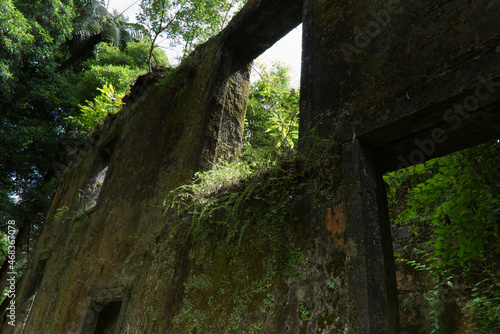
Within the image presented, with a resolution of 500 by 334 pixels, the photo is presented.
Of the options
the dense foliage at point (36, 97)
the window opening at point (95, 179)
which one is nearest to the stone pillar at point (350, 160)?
the window opening at point (95, 179)

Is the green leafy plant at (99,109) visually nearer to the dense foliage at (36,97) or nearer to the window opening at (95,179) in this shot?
the window opening at (95,179)

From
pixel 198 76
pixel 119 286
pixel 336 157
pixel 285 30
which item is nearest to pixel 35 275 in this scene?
pixel 119 286

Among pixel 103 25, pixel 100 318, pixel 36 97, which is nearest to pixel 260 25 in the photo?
pixel 100 318

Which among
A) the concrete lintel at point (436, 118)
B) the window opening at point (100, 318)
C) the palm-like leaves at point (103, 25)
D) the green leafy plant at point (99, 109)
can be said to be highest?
the palm-like leaves at point (103, 25)

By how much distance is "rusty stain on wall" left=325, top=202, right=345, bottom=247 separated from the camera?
1891 mm

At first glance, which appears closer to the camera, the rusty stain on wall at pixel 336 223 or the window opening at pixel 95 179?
the rusty stain on wall at pixel 336 223

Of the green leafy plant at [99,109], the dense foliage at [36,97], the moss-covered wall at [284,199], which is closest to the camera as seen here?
the moss-covered wall at [284,199]

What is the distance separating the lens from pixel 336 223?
1.94 m

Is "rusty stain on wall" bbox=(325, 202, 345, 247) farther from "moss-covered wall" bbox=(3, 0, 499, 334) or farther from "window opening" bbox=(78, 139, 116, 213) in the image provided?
"window opening" bbox=(78, 139, 116, 213)

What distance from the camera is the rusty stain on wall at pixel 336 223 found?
6.20 feet

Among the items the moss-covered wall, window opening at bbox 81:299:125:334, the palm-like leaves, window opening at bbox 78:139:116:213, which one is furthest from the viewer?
the palm-like leaves

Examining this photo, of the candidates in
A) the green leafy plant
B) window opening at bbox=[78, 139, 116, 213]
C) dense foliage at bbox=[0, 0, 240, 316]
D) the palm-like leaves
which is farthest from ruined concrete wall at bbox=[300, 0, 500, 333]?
the palm-like leaves

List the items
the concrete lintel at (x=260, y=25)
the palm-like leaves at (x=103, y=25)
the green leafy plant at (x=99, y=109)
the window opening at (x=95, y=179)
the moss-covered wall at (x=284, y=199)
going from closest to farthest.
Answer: the moss-covered wall at (x=284, y=199)
the concrete lintel at (x=260, y=25)
the window opening at (x=95, y=179)
the green leafy plant at (x=99, y=109)
the palm-like leaves at (x=103, y=25)

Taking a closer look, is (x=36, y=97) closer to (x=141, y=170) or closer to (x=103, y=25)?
(x=103, y=25)
